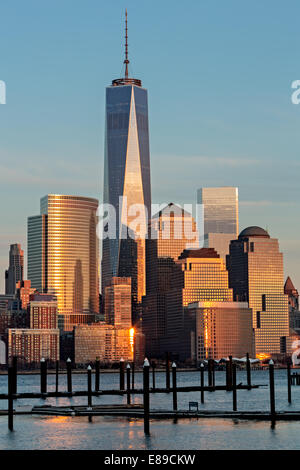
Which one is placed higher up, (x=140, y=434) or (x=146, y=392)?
(x=146, y=392)

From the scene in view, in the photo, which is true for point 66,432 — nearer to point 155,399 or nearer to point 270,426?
point 270,426

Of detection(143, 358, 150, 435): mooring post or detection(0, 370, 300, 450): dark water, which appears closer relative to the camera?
detection(0, 370, 300, 450): dark water

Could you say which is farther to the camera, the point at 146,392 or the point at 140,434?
the point at 140,434

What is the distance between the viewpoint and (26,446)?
239 ft

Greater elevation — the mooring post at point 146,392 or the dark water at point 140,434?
the mooring post at point 146,392

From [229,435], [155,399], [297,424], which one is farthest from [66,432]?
[155,399]

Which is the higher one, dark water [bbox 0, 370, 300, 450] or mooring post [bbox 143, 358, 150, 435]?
mooring post [bbox 143, 358, 150, 435]

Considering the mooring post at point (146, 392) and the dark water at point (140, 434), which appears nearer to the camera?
the dark water at point (140, 434)
